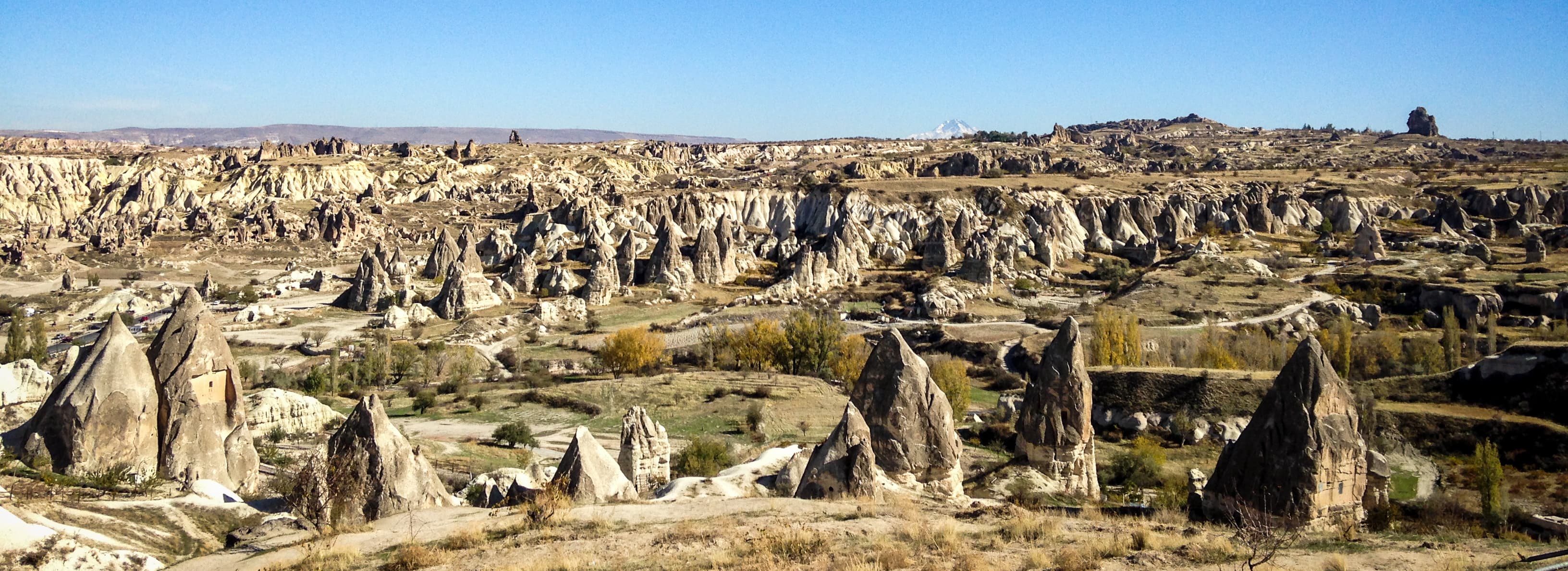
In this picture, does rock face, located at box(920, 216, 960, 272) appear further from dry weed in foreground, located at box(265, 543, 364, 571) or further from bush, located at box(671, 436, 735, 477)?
dry weed in foreground, located at box(265, 543, 364, 571)

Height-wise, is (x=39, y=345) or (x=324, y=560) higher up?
(x=324, y=560)

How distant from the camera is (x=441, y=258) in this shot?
61406mm

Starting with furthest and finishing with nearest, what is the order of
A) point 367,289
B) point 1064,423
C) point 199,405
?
point 367,289 → point 1064,423 → point 199,405

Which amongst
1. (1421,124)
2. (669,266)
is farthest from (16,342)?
(1421,124)

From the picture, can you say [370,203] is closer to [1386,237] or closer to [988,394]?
[988,394]

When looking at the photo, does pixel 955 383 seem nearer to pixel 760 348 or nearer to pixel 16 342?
pixel 760 348

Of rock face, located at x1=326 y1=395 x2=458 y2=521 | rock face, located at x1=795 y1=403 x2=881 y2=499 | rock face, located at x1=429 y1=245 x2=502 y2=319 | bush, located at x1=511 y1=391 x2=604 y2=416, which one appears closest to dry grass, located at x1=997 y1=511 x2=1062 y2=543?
rock face, located at x1=795 y1=403 x2=881 y2=499

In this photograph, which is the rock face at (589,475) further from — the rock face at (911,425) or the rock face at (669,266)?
the rock face at (669,266)

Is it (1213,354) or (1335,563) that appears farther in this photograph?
(1213,354)

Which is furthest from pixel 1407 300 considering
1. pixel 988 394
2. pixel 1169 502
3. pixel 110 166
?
pixel 110 166

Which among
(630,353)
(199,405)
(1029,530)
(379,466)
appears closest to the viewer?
(1029,530)

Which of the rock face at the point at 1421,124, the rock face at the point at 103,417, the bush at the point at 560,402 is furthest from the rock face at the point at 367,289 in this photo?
the rock face at the point at 1421,124

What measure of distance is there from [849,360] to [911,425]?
2203 centimetres

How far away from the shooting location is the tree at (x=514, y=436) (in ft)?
84.7
